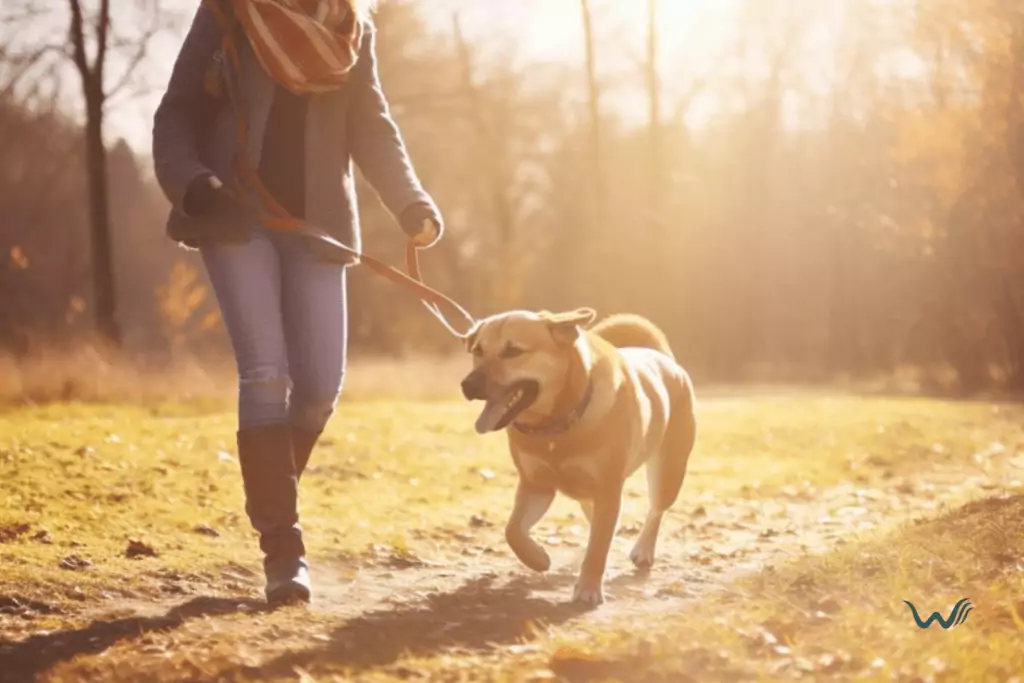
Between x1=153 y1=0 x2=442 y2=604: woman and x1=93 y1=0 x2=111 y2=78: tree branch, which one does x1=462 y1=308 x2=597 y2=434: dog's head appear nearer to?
x1=153 y1=0 x2=442 y2=604: woman

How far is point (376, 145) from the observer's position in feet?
15.3

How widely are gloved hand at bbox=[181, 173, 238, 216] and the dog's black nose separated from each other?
1.04 m

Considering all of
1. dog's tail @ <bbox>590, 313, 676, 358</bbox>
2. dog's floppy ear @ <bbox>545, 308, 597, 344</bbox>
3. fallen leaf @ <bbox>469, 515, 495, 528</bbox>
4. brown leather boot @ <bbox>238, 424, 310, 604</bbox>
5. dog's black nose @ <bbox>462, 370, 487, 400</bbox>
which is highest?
dog's floppy ear @ <bbox>545, 308, 597, 344</bbox>

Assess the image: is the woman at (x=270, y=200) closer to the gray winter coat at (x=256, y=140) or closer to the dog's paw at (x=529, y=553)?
the gray winter coat at (x=256, y=140)

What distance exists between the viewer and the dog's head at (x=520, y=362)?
437cm

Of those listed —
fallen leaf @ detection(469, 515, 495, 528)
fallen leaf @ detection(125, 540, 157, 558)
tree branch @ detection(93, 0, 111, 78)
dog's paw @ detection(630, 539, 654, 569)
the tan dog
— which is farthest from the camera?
tree branch @ detection(93, 0, 111, 78)

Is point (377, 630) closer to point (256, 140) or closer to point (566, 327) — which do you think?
point (566, 327)

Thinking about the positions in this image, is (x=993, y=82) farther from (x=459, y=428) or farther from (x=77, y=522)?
(x=77, y=522)

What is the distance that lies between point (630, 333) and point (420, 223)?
159 centimetres

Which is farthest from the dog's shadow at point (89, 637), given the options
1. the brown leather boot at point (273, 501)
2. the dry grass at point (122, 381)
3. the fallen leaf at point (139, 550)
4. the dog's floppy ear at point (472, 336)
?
the dry grass at point (122, 381)

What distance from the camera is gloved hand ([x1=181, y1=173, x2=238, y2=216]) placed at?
4027 mm

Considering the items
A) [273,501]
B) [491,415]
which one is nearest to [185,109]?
[273,501]

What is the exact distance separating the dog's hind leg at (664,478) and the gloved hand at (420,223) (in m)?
1.61

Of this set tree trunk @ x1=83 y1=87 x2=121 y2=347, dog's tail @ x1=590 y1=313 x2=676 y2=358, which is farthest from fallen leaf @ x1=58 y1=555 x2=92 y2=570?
tree trunk @ x1=83 y1=87 x2=121 y2=347
